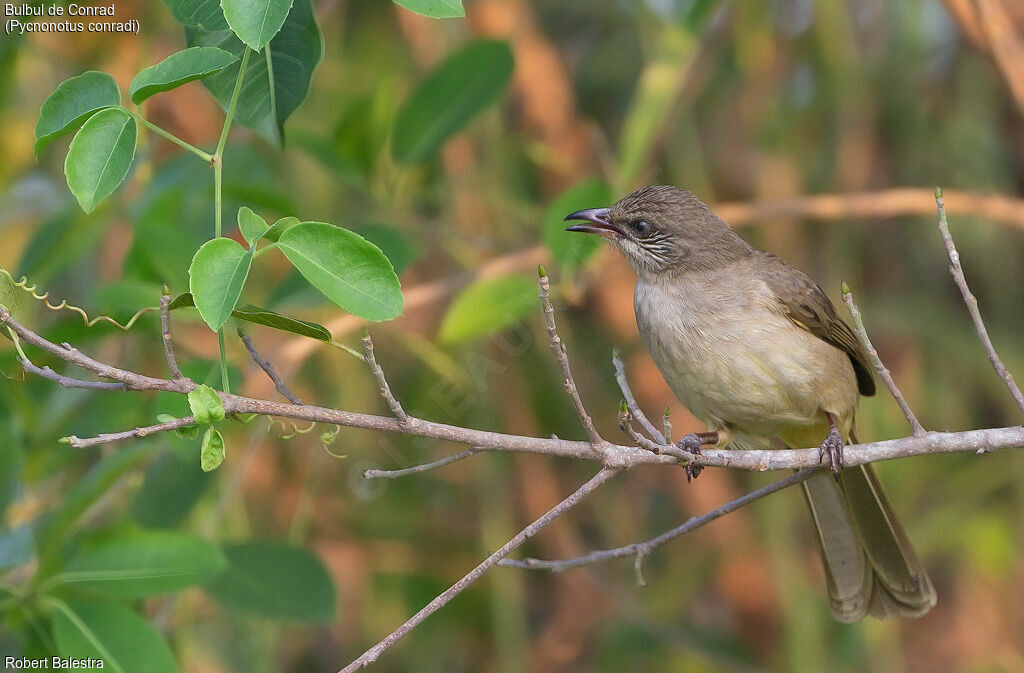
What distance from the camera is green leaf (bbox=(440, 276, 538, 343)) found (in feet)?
14.2

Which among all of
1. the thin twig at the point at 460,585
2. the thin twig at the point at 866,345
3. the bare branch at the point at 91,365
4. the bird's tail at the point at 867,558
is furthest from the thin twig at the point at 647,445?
the bird's tail at the point at 867,558

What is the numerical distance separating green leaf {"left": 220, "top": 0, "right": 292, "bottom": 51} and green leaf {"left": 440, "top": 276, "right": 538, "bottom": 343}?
222 centimetres

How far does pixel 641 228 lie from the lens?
4.30 m

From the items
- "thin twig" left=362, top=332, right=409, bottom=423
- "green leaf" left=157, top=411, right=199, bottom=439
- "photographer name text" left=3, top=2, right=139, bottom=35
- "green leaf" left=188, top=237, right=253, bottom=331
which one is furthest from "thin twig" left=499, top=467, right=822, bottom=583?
"photographer name text" left=3, top=2, right=139, bottom=35

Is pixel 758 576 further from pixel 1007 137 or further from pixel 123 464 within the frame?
pixel 123 464

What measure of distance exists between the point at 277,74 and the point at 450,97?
1.86 meters

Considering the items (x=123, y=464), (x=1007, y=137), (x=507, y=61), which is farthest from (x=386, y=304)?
(x=1007, y=137)

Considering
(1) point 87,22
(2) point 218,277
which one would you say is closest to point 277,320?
(2) point 218,277

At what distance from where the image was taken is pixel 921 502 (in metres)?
5.81

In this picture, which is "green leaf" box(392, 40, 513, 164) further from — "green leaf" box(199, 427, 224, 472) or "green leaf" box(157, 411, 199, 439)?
"green leaf" box(199, 427, 224, 472)

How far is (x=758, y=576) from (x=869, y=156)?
238 centimetres

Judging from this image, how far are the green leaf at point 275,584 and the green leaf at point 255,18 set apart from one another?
2.52 metres

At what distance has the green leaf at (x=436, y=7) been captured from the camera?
2.22 meters

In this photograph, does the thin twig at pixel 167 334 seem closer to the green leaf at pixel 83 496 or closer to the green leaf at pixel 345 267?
the green leaf at pixel 345 267
